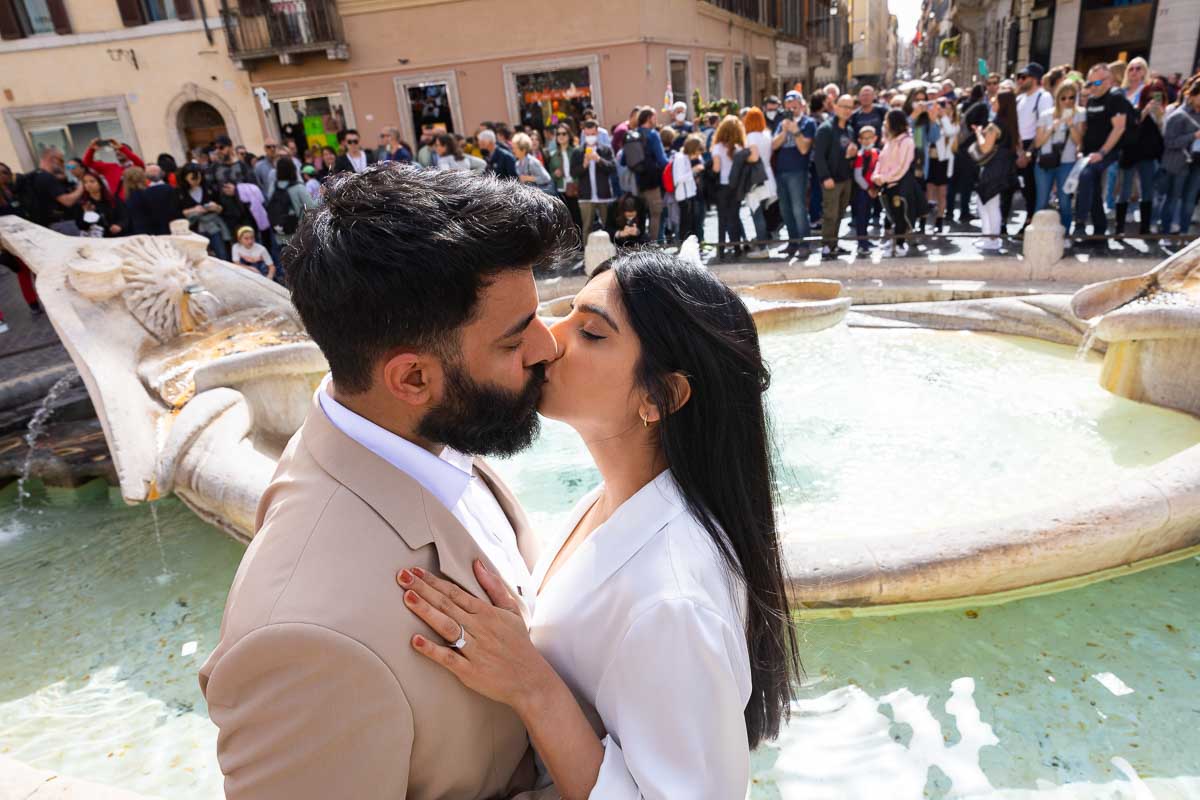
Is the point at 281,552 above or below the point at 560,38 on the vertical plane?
below

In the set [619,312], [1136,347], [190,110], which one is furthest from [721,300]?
[190,110]

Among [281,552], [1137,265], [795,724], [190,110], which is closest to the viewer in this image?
[281,552]

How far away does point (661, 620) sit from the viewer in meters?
1.32

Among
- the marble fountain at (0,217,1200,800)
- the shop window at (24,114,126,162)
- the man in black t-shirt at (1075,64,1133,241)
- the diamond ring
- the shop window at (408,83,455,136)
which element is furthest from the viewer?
the shop window at (24,114,126,162)

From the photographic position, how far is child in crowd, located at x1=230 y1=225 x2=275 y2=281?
865 cm

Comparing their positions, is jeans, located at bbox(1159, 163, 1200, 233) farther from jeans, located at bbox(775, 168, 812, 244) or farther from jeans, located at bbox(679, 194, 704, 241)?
jeans, located at bbox(679, 194, 704, 241)

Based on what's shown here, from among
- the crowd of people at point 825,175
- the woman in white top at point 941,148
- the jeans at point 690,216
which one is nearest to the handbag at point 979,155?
the crowd of people at point 825,175

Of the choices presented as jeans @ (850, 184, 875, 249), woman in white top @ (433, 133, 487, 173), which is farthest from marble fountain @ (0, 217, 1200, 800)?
woman in white top @ (433, 133, 487, 173)

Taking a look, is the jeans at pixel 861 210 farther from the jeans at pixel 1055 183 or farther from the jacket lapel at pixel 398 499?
the jacket lapel at pixel 398 499

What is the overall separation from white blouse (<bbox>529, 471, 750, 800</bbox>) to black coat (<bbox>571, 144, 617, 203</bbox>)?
918 centimetres

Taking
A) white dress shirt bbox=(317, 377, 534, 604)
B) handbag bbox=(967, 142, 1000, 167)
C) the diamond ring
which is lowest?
handbag bbox=(967, 142, 1000, 167)

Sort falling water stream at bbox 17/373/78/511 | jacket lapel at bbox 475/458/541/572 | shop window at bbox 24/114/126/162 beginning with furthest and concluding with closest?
shop window at bbox 24/114/126/162 → falling water stream at bbox 17/373/78/511 → jacket lapel at bbox 475/458/541/572

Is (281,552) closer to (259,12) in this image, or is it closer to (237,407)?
(237,407)

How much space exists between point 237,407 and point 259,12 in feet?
59.6
